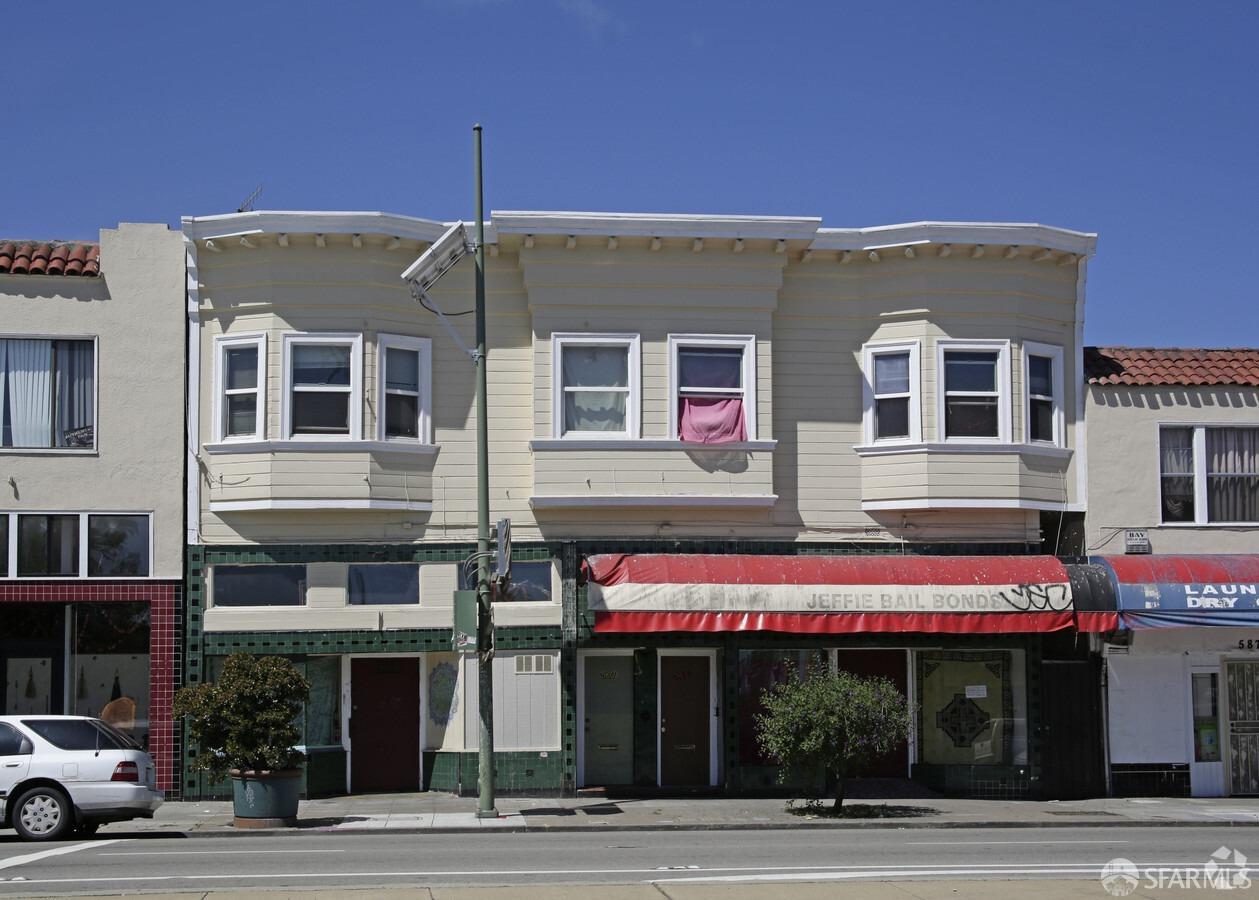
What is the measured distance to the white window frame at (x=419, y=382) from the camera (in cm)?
2358

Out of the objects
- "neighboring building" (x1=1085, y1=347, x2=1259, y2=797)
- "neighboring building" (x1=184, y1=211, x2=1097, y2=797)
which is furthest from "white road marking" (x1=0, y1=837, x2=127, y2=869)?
"neighboring building" (x1=1085, y1=347, x2=1259, y2=797)

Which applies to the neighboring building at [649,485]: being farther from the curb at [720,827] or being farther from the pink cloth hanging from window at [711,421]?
the curb at [720,827]

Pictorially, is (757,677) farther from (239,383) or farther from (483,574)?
(239,383)

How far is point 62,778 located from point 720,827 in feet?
27.1

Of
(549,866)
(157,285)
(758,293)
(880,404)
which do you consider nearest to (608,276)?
(758,293)

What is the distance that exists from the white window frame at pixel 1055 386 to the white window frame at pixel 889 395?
Result: 174 cm

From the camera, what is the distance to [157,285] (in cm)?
2384

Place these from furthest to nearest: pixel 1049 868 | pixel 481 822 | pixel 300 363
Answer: pixel 300 363
pixel 481 822
pixel 1049 868

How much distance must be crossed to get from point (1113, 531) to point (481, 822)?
1136cm

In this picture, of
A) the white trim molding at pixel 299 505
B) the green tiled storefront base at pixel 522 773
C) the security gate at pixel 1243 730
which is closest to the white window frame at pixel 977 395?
the security gate at pixel 1243 730

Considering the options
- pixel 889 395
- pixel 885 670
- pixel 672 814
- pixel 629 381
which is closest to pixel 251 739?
pixel 672 814

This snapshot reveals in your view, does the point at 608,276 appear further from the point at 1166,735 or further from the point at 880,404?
the point at 1166,735

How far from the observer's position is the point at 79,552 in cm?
2336

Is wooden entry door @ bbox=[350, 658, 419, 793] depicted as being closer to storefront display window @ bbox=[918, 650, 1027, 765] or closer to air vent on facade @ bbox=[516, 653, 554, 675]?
air vent on facade @ bbox=[516, 653, 554, 675]
